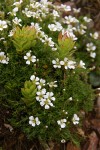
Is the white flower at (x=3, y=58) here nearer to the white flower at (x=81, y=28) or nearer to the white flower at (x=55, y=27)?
the white flower at (x=55, y=27)

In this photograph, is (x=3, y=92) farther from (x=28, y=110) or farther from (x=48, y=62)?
(x=48, y=62)

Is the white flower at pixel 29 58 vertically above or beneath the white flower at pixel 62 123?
above

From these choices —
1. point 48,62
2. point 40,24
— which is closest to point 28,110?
point 48,62

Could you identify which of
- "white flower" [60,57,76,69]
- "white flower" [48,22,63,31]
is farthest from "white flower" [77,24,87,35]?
"white flower" [60,57,76,69]

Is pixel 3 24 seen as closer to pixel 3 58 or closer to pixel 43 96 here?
pixel 3 58

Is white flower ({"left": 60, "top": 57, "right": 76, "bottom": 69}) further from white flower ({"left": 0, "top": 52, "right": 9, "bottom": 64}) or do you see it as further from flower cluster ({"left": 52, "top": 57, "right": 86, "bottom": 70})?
white flower ({"left": 0, "top": 52, "right": 9, "bottom": 64})

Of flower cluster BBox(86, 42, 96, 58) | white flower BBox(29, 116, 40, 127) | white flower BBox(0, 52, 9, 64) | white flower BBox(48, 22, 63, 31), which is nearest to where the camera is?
white flower BBox(29, 116, 40, 127)

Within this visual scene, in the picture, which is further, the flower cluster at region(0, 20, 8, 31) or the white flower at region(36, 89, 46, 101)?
the flower cluster at region(0, 20, 8, 31)

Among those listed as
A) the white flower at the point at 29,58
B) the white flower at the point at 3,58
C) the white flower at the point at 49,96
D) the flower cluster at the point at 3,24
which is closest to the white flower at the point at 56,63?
the white flower at the point at 29,58

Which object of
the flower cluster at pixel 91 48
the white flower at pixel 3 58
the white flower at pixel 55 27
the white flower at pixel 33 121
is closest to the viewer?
the white flower at pixel 33 121

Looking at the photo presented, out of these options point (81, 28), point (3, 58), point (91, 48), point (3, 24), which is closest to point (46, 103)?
point (3, 58)

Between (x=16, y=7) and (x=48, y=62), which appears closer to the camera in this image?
(x=48, y=62)
